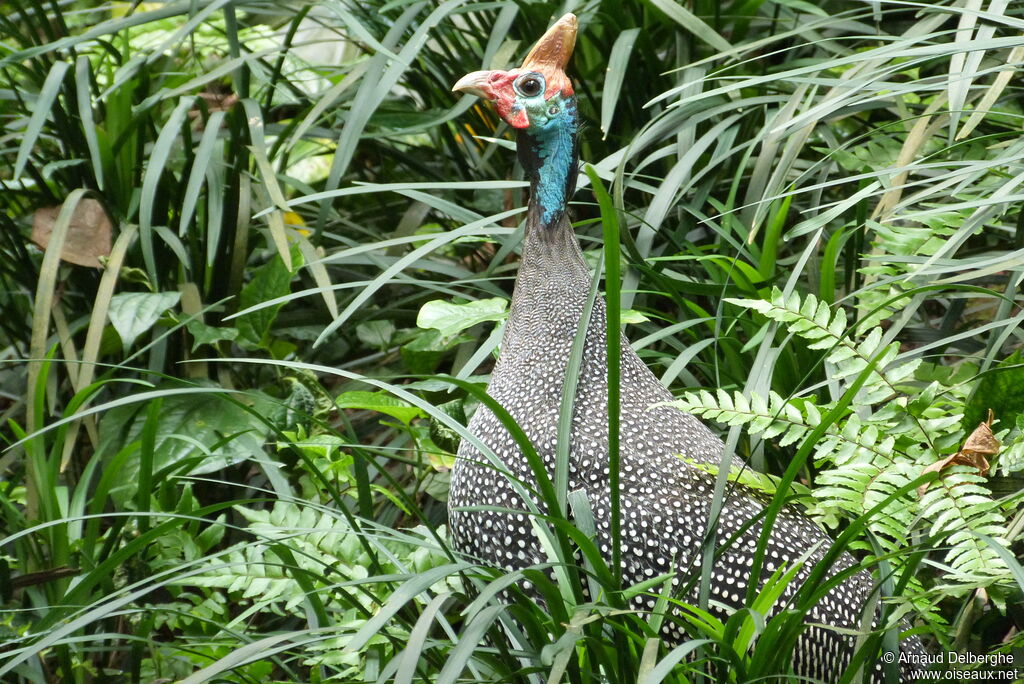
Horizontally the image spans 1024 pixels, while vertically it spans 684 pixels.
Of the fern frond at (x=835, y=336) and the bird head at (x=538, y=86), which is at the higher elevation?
the bird head at (x=538, y=86)

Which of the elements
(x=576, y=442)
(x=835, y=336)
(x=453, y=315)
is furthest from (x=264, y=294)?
(x=835, y=336)

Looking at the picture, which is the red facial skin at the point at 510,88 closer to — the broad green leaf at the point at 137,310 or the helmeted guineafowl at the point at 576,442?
the helmeted guineafowl at the point at 576,442

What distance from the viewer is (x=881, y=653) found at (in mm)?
1837

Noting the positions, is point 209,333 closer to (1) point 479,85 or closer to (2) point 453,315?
(2) point 453,315

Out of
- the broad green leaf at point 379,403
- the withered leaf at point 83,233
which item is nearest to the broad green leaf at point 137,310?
the withered leaf at point 83,233

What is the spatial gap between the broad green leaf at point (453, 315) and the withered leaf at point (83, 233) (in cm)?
118

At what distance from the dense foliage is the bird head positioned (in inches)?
9.2

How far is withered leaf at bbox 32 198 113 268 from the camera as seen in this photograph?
316 centimetres

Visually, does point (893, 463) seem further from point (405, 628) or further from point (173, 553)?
point (173, 553)

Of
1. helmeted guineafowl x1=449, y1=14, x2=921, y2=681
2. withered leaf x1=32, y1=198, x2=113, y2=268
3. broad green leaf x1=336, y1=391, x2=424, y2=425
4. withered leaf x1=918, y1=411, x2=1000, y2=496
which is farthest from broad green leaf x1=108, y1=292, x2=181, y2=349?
withered leaf x1=918, y1=411, x2=1000, y2=496

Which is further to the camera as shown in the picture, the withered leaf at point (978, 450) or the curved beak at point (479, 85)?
the curved beak at point (479, 85)

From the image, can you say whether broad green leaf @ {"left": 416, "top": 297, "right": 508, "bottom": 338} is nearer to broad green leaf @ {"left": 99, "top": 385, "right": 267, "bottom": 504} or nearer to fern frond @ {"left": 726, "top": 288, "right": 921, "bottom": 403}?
broad green leaf @ {"left": 99, "top": 385, "right": 267, "bottom": 504}

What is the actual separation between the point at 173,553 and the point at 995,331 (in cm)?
183

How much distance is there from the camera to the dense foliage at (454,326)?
180 centimetres
